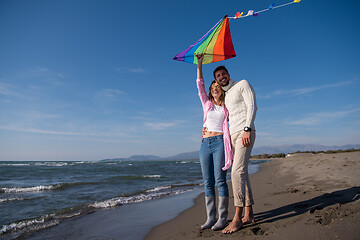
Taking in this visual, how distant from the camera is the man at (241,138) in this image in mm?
2525

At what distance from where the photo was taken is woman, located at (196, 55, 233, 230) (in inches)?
107

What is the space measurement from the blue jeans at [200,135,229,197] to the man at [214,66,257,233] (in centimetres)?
16

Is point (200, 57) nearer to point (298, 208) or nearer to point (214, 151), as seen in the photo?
point (214, 151)

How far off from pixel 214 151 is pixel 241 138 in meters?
0.44

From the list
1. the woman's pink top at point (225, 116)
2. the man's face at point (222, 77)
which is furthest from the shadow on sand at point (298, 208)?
the man's face at point (222, 77)

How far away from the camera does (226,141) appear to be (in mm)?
2709

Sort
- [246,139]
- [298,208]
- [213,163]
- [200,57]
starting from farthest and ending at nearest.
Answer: [200,57], [298,208], [213,163], [246,139]

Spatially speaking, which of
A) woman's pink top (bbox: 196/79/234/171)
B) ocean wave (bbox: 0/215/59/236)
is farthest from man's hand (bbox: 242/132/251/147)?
ocean wave (bbox: 0/215/59/236)

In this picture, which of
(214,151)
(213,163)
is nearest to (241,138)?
(214,151)

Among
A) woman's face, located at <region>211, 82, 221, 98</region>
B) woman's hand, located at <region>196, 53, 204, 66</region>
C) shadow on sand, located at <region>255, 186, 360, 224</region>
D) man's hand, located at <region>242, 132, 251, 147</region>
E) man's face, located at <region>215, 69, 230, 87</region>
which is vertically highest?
woman's hand, located at <region>196, 53, 204, 66</region>

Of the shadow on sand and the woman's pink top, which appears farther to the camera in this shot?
the shadow on sand

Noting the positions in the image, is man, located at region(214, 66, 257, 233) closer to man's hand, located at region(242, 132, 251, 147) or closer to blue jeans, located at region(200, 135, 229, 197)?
man's hand, located at region(242, 132, 251, 147)

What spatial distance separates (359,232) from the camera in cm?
184

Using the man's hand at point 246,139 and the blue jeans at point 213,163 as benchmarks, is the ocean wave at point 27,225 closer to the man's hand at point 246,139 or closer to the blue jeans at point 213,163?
the blue jeans at point 213,163
